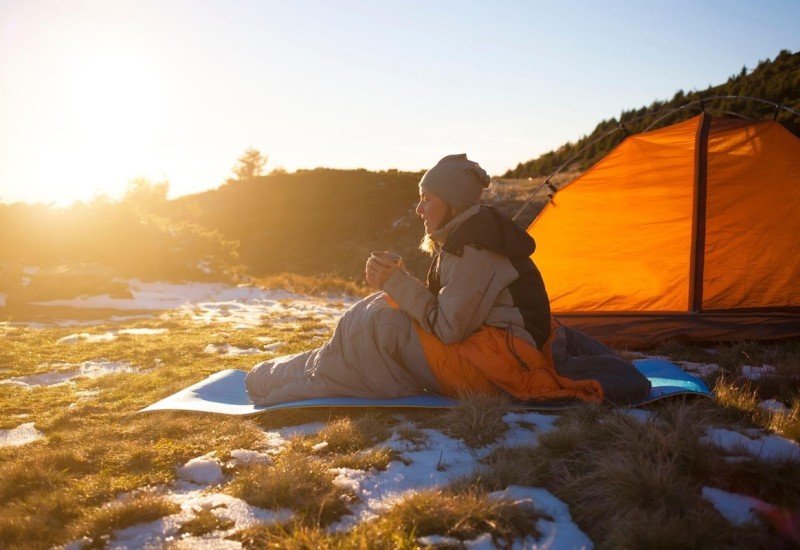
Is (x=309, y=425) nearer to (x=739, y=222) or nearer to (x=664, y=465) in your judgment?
(x=664, y=465)

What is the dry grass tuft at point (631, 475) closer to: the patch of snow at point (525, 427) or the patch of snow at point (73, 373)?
the patch of snow at point (525, 427)

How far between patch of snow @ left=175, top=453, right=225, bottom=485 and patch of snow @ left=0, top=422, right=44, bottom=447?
1.44 m

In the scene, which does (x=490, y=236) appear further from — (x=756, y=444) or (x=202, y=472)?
(x=202, y=472)

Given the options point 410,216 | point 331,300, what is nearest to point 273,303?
point 331,300

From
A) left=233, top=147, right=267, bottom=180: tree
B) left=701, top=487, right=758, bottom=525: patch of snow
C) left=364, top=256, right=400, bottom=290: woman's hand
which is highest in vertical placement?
left=233, top=147, right=267, bottom=180: tree

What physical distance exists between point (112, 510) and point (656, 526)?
2.12m

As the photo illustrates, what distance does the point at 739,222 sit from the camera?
19.4 ft

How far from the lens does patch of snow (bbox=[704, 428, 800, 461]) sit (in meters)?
2.44

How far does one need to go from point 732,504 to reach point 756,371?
2552 millimetres

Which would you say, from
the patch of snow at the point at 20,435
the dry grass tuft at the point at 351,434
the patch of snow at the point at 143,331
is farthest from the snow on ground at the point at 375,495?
the patch of snow at the point at 143,331

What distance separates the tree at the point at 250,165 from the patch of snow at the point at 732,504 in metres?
35.1

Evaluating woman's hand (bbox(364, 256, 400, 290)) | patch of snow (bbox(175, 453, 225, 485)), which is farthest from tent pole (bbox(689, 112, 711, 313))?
patch of snow (bbox(175, 453, 225, 485))

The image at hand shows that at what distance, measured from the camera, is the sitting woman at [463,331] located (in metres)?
3.45

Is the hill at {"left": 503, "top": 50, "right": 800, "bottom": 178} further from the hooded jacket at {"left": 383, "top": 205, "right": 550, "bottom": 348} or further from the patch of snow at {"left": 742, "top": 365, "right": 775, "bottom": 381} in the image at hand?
the hooded jacket at {"left": 383, "top": 205, "right": 550, "bottom": 348}
